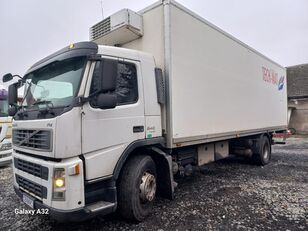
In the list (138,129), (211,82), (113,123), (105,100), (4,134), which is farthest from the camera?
(4,134)

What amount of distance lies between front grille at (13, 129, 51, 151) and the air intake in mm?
2179

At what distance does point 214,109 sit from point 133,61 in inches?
88.0

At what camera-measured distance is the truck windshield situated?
294 centimetres

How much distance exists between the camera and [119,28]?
156 inches

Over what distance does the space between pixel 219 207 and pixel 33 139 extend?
3271mm

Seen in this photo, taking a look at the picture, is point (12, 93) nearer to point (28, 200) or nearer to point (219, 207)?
point (28, 200)

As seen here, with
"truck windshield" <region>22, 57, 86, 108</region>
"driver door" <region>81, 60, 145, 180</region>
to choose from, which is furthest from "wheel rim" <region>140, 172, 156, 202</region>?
"truck windshield" <region>22, 57, 86, 108</region>

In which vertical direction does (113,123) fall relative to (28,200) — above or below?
above

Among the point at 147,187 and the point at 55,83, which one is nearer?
the point at 55,83

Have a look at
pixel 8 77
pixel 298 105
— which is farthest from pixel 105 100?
pixel 298 105

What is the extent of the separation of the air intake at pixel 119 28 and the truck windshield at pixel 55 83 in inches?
51.5

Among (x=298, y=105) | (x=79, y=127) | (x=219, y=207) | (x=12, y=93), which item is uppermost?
(x=298, y=105)

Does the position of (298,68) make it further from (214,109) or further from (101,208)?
(101,208)

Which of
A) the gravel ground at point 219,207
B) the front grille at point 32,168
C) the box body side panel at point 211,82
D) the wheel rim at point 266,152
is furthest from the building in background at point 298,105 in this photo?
the front grille at point 32,168
